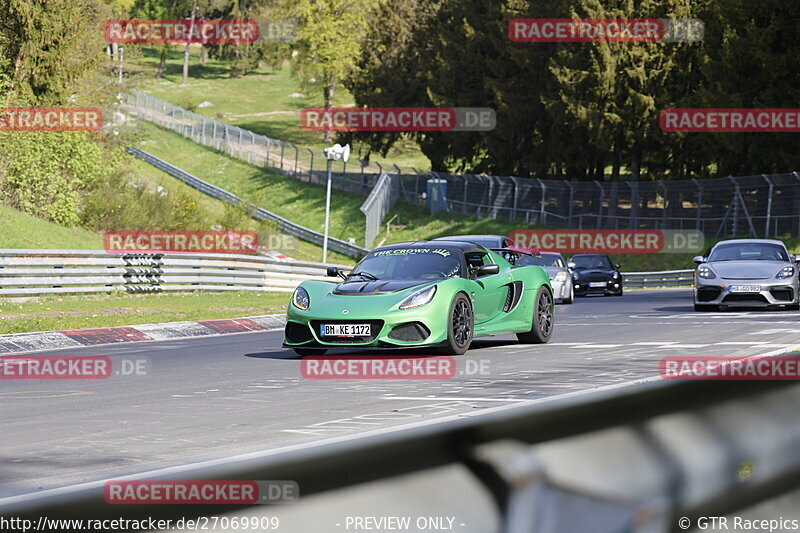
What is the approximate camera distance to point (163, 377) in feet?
39.1

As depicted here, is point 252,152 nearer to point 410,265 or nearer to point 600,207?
point 600,207

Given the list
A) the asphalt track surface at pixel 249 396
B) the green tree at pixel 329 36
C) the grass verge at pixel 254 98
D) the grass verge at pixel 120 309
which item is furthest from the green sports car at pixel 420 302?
the green tree at pixel 329 36

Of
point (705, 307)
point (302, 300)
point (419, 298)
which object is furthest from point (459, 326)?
point (705, 307)

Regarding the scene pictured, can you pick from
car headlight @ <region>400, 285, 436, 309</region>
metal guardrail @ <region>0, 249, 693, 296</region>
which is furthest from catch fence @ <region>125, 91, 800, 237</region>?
car headlight @ <region>400, 285, 436, 309</region>

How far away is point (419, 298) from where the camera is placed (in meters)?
12.9

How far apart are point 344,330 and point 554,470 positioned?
10.0 metres

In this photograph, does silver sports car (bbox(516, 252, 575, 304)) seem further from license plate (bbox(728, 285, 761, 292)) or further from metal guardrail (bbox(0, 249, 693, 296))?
metal guardrail (bbox(0, 249, 693, 296))

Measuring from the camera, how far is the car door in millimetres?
13914

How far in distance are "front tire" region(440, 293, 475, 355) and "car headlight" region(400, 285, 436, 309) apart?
0.96ft

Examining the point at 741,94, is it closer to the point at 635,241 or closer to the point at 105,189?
the point at 635,241

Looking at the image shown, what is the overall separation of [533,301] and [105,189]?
25865mm

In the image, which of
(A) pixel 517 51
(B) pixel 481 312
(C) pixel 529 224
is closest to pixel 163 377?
(B) pixel 481 312

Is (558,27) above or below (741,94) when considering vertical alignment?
above

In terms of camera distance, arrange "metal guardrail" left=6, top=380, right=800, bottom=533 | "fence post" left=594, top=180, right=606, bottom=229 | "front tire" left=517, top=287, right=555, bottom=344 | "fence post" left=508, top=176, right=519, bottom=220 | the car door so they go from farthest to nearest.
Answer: "fence post" left=508, top=176, right=519, bottom=220 < "fence post" left=594, top=180, right=606, bottom=229 < "front tire" left=517, top=287, right=555, bottom=344 < the car door < "metal guardrail" left=6, top=380, right=800, bottom=533
